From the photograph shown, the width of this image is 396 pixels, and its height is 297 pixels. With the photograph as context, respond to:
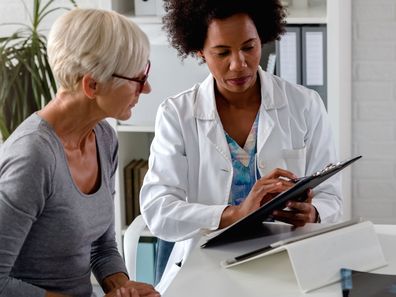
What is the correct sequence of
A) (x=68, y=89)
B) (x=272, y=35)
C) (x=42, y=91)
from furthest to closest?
(x=42, y=91)
(x=272, y=35)
(x=68, y=89)

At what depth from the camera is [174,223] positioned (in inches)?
86.4

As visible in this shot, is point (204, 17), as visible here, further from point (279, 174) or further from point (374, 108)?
point (374, 108)

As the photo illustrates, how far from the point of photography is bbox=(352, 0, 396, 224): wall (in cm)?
321

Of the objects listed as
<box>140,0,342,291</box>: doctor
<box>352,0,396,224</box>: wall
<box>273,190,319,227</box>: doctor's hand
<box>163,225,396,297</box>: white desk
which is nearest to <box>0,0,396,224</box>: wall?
<box>352,0,396,224</box>: wall

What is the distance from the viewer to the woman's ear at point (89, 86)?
1.76 metres

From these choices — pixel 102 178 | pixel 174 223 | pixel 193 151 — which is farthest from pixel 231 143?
pixel 102 178

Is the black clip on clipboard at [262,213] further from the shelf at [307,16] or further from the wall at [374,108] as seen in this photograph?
the wall at [374,108]

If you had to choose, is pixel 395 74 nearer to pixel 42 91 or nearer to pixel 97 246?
pixel 42 91

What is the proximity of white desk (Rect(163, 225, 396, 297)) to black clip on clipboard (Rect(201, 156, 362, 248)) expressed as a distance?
0.05 m

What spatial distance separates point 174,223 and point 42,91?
1.15m

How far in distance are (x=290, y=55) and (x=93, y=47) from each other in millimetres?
1483

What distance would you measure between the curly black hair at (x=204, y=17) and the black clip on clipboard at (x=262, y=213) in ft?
2.04

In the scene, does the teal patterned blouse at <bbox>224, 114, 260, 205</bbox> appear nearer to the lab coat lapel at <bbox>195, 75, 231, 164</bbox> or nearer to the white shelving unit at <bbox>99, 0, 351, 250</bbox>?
the lab coat lapel at <bbox>195, 75, 231, 164</bbox>

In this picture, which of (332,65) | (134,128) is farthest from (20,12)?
(332,65)
